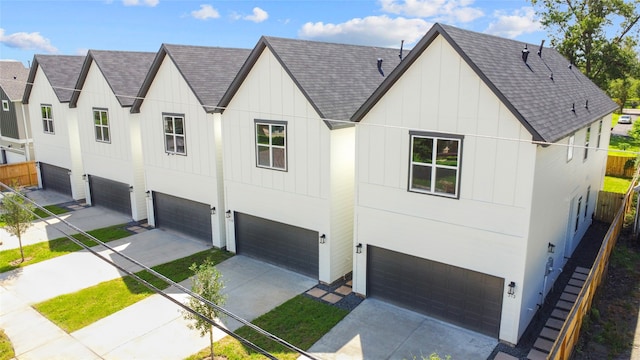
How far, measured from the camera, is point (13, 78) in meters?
34.3

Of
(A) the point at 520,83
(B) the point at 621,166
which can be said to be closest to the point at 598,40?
(B) the point at 621,166

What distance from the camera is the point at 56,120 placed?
2572cm

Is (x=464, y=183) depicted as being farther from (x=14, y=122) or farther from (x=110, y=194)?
(x=14, y=122)

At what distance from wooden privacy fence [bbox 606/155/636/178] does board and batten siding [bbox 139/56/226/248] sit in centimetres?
2568

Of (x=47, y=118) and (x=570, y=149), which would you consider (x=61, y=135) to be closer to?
(x=47, y=118)

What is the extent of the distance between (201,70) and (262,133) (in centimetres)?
515

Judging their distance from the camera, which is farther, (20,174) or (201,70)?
(20,174)

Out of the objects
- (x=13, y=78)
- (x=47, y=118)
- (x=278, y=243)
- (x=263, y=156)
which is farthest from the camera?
(x=13, y=78)

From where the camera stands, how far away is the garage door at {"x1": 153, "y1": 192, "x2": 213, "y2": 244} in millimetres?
19094

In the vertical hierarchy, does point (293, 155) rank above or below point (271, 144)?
below

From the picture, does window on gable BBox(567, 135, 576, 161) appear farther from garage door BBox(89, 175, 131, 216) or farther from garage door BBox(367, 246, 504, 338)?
garage door BBox(89, 175, 131, 216)

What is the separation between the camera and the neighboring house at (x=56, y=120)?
25078 mm

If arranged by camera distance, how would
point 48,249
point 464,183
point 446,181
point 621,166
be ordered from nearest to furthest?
1. point 464,183
2. point 446,181
3. point 48,249
4. point 621,166

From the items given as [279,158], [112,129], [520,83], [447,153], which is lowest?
[279,158]
